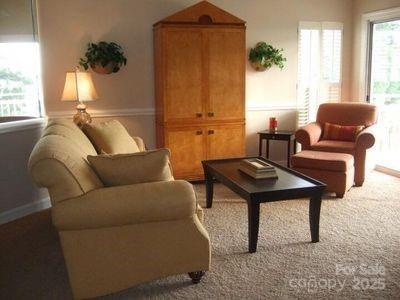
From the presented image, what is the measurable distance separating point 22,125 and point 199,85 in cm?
192

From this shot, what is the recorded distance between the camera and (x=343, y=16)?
5.63 meters

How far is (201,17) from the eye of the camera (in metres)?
4.55

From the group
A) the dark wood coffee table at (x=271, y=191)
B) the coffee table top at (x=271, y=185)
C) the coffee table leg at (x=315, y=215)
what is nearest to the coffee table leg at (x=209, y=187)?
the coffee table top at (x=271, y=185)

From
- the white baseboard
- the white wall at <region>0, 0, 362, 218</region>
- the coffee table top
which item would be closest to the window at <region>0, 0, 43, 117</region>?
the white wall at <region>0, 0, 362, 218</region>

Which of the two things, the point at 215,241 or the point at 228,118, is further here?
the point at 228,118

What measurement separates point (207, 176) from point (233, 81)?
1361mm

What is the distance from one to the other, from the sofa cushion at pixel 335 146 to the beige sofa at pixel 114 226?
2675mm

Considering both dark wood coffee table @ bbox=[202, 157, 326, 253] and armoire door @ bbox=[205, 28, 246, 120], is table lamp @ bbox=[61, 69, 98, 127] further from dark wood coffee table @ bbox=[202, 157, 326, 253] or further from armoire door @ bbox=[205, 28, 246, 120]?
dark wood coffee table @ bbox=[202, 157, 326, 253]

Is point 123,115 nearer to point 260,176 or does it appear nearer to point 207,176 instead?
point 207,176

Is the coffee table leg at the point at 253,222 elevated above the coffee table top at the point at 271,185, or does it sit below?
below

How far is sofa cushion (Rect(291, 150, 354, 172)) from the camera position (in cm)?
415

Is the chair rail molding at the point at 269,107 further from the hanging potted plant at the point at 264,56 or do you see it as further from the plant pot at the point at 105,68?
the plant pot at the point at 105,68

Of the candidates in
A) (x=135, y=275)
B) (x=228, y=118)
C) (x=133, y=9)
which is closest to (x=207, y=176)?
(x=228, y=118)

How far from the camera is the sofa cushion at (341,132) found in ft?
15.8
